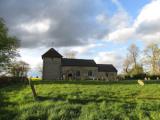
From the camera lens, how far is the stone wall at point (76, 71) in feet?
219

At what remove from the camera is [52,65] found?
200 feet

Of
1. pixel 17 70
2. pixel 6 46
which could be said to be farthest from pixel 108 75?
pixel 6 46

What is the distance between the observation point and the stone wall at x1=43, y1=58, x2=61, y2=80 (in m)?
60.0

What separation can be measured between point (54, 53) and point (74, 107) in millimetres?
47603

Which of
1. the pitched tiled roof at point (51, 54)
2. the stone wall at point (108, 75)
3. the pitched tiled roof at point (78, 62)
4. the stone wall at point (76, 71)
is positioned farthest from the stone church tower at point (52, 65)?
the stone wall at point (108, 75)

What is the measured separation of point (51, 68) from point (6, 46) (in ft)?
45.3

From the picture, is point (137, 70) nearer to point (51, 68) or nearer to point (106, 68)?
point (106, 68)

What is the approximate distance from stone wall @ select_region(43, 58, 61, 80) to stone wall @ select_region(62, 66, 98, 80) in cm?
492

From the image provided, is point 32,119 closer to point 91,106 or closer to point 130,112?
point 91,106

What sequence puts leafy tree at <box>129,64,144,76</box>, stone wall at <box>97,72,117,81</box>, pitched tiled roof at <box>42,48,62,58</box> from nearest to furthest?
1. pitched tiled roof at <box>42,48,62,58</box>
2. stone wall at <box>97,72,117,81</box>
3. leafy tree at <box>129,64,144,76</box>

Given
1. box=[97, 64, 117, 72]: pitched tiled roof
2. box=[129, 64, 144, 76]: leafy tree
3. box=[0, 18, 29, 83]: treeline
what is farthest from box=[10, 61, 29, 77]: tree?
box=[129, 64, 144, 76]: leafy tree

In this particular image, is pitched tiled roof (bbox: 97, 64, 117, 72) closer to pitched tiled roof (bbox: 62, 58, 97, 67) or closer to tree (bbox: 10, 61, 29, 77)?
pitched tiled roof (bbox: 62, 58, 97, 67)

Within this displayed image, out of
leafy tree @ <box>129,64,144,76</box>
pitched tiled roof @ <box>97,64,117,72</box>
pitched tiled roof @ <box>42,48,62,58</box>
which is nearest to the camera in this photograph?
pitched tiled roof @ <box>42,48,62,58</box>

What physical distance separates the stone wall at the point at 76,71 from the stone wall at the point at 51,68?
4915 millimetres
